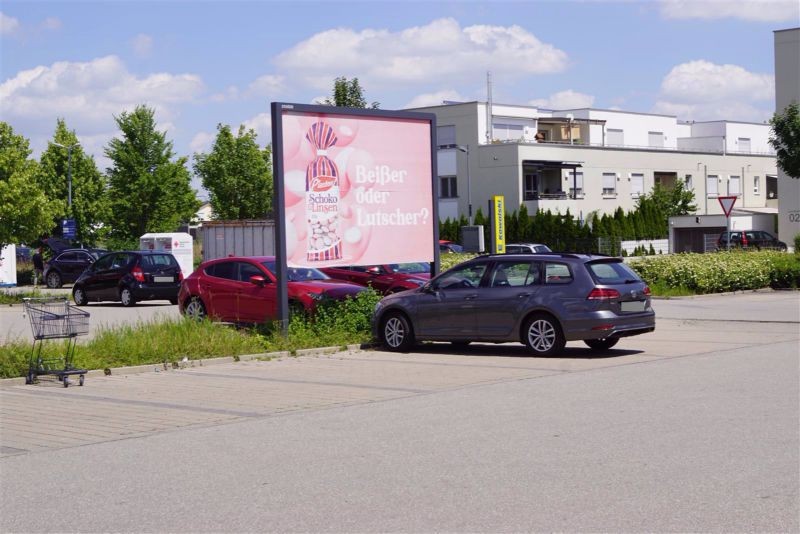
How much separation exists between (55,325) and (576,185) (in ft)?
209

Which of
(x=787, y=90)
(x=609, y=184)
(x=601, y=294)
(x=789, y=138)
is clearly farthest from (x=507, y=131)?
(x=601, y=294)

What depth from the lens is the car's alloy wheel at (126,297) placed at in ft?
99.6

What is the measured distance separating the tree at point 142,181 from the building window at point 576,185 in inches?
1063

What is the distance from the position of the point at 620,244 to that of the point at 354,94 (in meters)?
21.5

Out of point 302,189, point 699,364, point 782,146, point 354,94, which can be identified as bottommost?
point 699,364

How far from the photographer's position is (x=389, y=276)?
25.7m

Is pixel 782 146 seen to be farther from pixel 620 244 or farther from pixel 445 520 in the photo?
pixel 445 520

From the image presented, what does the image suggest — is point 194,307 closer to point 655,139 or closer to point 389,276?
point 389,276

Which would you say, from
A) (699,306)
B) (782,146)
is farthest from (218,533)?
(782,146)

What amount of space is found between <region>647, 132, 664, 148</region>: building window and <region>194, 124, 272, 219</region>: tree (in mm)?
39358

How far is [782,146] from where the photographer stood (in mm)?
46250

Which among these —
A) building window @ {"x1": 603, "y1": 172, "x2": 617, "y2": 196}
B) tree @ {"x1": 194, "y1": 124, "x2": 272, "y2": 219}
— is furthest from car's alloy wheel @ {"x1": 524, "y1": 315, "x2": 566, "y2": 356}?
building window @ {"x1": 603, "y1": 172, "x2": 617, "y2": 196}

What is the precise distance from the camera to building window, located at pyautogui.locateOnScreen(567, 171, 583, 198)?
7388 centimetres

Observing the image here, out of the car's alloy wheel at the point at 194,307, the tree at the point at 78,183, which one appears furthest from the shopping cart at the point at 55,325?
the tree at the point at 78,183
